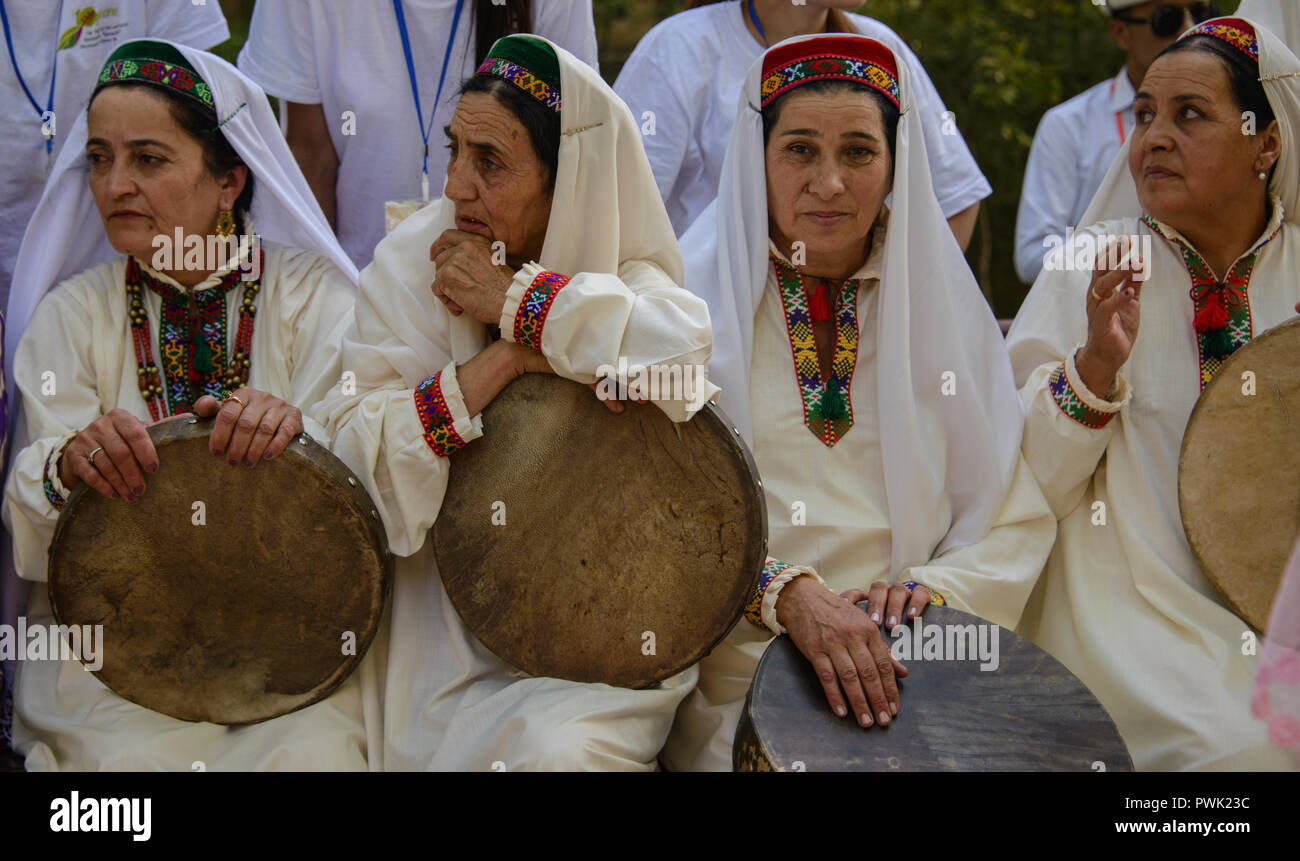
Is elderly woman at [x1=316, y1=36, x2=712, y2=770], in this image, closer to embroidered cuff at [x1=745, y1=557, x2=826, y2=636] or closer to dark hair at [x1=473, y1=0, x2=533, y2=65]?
embroidered cuff at [x1=745, y1=557, x2=826, y2=636]

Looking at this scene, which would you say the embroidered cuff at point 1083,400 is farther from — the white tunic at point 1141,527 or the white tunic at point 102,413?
the white tunic at point 102,413

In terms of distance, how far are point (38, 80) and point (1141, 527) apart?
140 inches

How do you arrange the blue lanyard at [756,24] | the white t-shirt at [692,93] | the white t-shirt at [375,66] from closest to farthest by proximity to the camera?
the white t-shirt at [375,66] → the white t-shirt at [692,93] → the blue lanyard at [756,24]

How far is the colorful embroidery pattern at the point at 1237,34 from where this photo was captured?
3805 millimetres

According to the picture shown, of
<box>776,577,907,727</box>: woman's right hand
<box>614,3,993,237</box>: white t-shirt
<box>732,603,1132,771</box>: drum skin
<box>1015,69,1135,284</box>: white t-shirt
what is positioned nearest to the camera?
<box>732,603,1132,771</box>: drum skin

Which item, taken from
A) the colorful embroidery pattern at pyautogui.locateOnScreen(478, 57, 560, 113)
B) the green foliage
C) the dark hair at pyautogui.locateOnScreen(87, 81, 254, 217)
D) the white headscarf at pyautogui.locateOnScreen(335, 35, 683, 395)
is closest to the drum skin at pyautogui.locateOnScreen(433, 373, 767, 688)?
the white headscarf at pyautogui.locateOnScreen(335, 35, 683, 395)

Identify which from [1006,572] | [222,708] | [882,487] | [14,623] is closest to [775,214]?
[882,487]

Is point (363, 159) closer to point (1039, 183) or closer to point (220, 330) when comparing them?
point (220, 330)

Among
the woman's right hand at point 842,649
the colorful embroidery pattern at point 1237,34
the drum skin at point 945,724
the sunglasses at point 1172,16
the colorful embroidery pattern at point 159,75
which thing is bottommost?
the drum skin at point 945,724

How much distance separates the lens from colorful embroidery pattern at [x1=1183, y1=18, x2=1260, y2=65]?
3.80 meters

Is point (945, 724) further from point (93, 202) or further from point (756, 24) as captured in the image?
point (756, 24)

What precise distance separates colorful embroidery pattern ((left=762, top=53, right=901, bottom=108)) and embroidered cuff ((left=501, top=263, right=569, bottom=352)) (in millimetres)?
965

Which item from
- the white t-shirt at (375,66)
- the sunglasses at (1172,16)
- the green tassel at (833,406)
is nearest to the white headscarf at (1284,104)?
the green tassel at (833,406)

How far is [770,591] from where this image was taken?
3.29m
